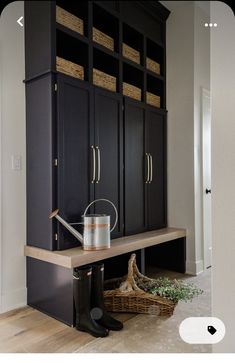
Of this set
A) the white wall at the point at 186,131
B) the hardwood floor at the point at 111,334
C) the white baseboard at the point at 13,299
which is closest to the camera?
the hardwood floor at the point at 111,334

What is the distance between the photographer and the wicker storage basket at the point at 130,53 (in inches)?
38.4

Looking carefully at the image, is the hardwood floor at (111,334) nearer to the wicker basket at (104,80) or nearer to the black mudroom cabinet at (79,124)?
the black mudroom cabinet at (79,124)

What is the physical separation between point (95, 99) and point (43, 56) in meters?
0.29

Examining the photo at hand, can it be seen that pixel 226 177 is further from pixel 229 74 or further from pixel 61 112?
pixel 61 112

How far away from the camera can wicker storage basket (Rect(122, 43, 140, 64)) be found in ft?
3.20

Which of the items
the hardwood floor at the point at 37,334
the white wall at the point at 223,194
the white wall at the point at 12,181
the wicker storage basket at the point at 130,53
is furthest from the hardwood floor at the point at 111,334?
the wicker storage basket at the point at 130,53

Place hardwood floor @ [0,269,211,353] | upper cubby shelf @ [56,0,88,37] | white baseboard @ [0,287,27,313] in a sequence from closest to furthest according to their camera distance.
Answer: upper cubby shelf @ [56,0,88,37] → hardwood floor @ [0,269,211,353] → white baseboard @ [0,287,27,313]

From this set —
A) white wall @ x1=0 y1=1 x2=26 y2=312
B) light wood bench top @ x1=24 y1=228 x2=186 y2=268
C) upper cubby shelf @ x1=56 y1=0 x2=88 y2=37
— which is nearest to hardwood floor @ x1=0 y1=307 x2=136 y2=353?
white wall @ x1=0 y1=1 x2=26 y2=312

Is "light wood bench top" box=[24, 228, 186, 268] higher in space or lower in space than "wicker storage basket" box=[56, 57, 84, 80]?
lower

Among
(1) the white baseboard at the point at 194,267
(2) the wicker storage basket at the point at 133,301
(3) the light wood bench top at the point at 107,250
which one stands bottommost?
(2) the wicker storage basket at the point at 133,301

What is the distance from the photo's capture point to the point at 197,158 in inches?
40.3

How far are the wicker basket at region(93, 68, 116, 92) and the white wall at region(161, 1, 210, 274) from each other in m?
0.27

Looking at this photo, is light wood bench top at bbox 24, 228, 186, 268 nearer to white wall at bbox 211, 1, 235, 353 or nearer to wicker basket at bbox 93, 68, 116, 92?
white wall at bbox 211, 1, 235, 353

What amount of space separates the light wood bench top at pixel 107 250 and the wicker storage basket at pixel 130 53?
769 mm
